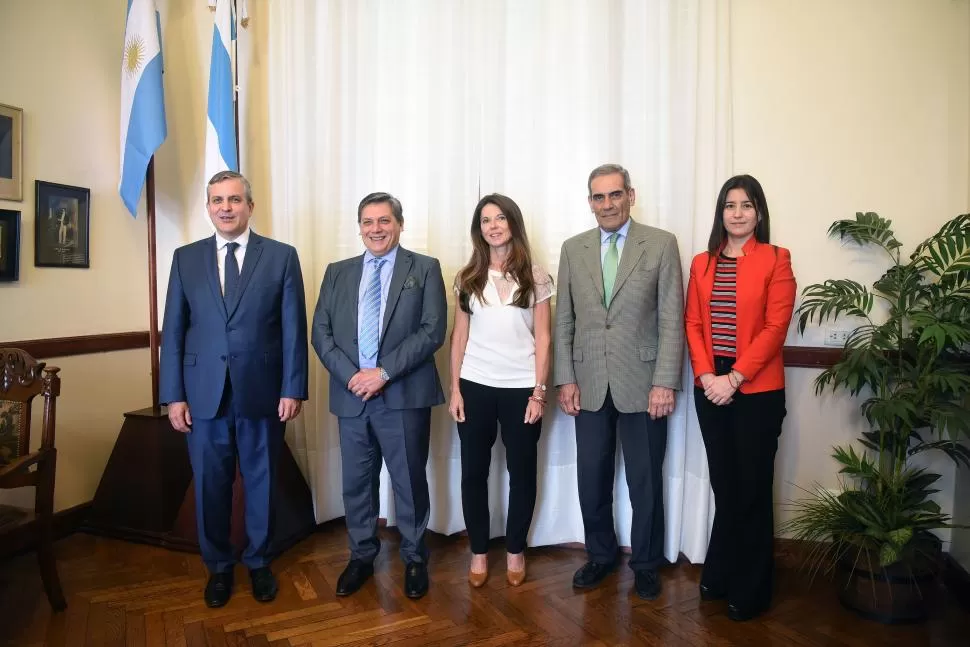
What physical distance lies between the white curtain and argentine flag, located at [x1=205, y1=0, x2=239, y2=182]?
0.25m

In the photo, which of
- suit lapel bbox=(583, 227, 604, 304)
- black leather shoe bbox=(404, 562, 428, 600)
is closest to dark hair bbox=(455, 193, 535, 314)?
suit lapel bbox=(583, 227, 604, 304)

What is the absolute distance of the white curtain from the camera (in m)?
2.60

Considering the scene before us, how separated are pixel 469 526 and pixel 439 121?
1844mm

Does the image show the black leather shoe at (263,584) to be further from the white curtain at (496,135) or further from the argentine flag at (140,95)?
the argentine flag at (140,95)

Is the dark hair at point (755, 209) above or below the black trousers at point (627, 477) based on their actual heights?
above

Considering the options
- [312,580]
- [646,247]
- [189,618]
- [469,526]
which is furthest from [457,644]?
[646,247]

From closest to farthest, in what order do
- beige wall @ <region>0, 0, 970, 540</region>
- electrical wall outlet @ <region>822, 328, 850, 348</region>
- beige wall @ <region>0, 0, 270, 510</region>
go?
beige wall @ <region>0, 0, 970, 540</region>, electrical wall outlet @ <region>822, 328, 850, 348</region>, beige wall @ <region>0, 0, 270, 510</region>

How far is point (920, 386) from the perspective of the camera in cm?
216

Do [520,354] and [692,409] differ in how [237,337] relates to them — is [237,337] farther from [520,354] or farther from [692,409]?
[692,409]

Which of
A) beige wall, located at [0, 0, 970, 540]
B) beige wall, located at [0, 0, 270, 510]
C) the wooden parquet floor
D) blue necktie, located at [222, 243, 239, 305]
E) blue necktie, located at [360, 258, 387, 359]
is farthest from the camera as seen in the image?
beige wall, located at [0, 0, 270, 510]

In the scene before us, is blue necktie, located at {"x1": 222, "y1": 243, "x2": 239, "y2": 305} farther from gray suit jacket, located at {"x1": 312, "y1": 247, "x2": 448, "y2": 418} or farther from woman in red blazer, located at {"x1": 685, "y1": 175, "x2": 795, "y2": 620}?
woman in red blazer, located at {"x1": 685, "y1": 175, "x2": 795, "y2": 620}

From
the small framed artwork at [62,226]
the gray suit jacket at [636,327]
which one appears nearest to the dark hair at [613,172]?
the gray suit jacket at [636,327]

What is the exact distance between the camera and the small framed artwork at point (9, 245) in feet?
8.55

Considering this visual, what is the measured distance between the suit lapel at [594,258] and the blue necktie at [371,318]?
0.82 m
